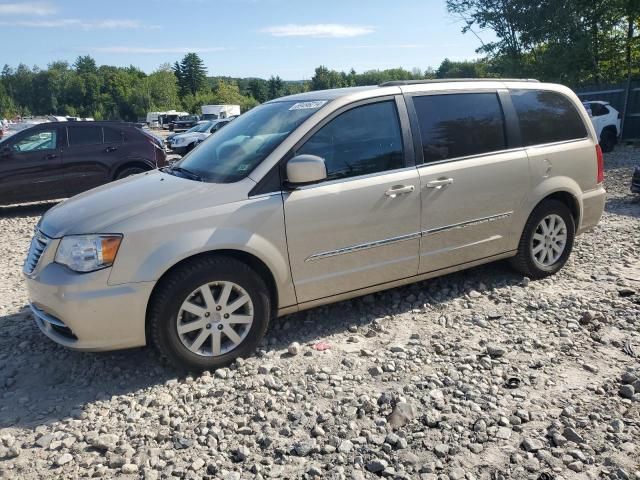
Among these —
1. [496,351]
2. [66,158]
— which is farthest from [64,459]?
[66,158]

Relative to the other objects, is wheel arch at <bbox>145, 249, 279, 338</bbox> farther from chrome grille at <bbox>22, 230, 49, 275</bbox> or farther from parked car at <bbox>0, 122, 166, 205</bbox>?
parked car at <bbox>0, 122, 166, 205</bbox>

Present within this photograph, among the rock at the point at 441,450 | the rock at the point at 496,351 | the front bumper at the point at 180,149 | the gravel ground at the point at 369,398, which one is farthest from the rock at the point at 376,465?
the front bumper at the point at 180,149

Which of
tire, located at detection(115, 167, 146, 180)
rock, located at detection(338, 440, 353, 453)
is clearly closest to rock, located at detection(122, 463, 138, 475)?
rock, located at detection(338, 440, 353, 453)

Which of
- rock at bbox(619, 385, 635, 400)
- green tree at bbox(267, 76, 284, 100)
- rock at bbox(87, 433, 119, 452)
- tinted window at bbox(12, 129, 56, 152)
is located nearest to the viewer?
rock at bbox(87, 433, 119, 452)

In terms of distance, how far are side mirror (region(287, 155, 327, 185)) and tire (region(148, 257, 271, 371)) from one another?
702mm

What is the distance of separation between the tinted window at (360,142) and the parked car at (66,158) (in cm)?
766

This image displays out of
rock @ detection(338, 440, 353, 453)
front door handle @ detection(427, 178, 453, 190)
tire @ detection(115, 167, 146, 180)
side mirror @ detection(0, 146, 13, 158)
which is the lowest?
rock @ detection(338, 440, 353, 453)

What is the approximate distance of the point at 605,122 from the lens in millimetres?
16875

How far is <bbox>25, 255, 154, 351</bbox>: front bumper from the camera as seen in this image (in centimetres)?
338

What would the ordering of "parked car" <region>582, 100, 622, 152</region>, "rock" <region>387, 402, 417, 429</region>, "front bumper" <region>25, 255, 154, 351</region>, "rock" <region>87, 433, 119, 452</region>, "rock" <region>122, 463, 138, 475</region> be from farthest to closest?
"parked car" <region>582, 100, 622, 152</region> → "front bumper" <region>25, 255, 154, 351</region> → "rock" <region>387, 402, 417, 429</region> → "rock" <region>87, 433, 119, 452</region> → "rock" <region>122, 463, 138, 475</region>

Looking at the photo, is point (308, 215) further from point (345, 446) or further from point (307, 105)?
point (345, 446)

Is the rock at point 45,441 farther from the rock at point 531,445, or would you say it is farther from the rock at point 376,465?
the rock at point 531,445

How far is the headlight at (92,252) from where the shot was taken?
3.40 metres

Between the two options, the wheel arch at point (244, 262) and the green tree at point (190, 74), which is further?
the green tree at point (190, 74)
